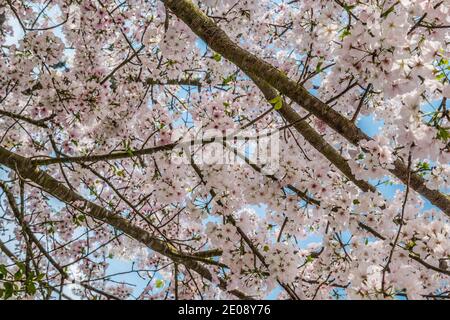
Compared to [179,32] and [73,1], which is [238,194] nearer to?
[179,32]

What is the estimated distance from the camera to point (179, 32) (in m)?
3.62

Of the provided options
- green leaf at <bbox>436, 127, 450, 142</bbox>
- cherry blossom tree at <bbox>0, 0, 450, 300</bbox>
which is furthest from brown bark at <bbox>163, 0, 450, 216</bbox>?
green leaf at <bbox>436, 127, 450, 142</bbox>

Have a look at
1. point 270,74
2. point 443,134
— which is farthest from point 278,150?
point 443,134

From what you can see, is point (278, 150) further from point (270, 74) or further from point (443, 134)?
point (443, 134)

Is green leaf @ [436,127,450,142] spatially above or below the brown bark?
below

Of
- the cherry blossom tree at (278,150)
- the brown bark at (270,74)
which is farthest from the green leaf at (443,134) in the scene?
the brown bark at (270,74)

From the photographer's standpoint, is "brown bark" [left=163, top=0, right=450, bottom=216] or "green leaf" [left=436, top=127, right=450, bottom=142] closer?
"green leaf" [left=436, top=127, right=450, bottom=142]

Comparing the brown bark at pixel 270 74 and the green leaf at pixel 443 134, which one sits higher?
the brown bark at pixel 270 74

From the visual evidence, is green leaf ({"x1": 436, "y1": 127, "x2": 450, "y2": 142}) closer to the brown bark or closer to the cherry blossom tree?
the cherry blossom tree

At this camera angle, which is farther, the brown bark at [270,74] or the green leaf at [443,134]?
the brown bark at [270,74]

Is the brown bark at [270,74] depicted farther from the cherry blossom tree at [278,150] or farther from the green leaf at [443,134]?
the green leaf at [443,134]

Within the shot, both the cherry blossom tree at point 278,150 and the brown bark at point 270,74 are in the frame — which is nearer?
the cherry blossom tree at point 278,150
